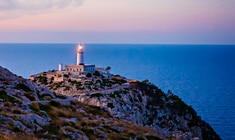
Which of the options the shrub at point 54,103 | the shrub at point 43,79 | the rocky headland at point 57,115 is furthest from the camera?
the shrub at point 43,79

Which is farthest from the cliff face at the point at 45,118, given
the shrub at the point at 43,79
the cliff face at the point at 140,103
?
the shrub at the point at 43,79

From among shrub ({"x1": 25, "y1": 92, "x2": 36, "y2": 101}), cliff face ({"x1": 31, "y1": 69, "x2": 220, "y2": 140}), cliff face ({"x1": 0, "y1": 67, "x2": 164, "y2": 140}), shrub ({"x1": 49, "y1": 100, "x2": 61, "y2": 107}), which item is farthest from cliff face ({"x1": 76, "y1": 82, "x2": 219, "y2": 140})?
shrub ({"x1": 49, "y1": 100, "x2": 61, "y2": 107})

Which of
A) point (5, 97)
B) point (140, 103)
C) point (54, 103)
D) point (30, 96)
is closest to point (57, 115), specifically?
point (54, 103)

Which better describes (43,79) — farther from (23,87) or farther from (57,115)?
(57,115)

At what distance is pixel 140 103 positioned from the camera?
73.4 m

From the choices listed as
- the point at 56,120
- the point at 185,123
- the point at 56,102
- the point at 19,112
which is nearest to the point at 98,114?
the point at 56,102

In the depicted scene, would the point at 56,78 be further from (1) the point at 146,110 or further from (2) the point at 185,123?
(2) the point at 185,123

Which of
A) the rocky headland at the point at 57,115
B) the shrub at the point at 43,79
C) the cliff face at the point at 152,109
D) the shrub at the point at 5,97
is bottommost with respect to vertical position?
the cliff face at the point at 152,109

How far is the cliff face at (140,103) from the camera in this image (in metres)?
66.8

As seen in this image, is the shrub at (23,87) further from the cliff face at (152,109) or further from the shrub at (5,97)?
the cliff face at (152,109)

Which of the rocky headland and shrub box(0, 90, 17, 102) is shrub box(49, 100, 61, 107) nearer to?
the rocky headland

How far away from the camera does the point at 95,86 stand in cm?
7662

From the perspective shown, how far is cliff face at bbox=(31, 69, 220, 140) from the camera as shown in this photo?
66806mm

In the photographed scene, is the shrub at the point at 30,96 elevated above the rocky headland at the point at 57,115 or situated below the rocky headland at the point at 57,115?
above
